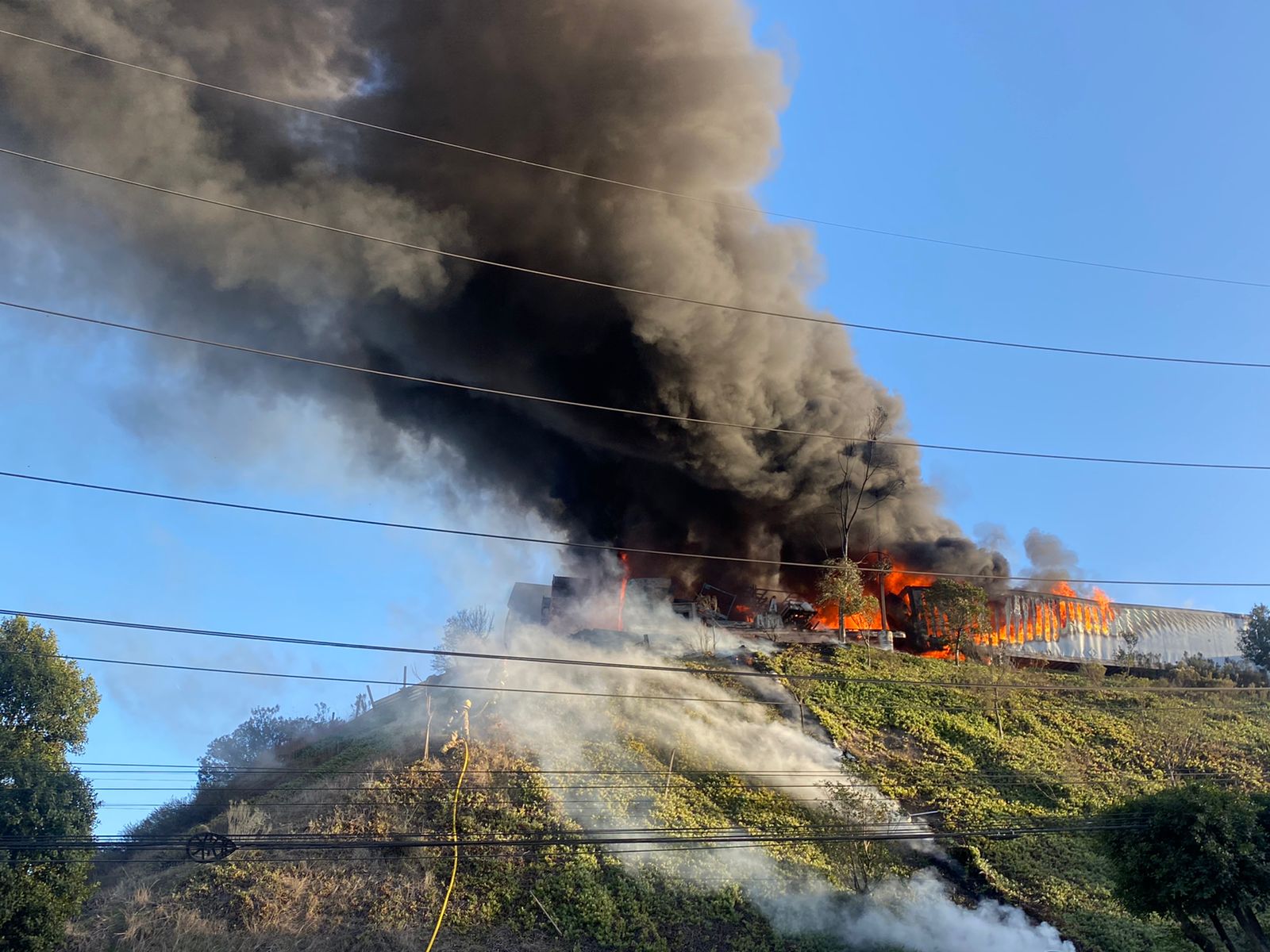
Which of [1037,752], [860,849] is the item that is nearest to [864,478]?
[1037,752]

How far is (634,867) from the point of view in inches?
868

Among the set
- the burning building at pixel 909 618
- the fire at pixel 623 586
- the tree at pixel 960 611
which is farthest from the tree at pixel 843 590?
the fire at pixel 623 586

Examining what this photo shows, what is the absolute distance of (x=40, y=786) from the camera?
18703 mm

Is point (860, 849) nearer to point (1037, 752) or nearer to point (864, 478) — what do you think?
point (1037, 752)

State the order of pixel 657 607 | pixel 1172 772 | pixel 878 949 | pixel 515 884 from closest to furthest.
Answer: pixel 878 949
pixel 515 884
pixel 1172 772
pixel 657 607

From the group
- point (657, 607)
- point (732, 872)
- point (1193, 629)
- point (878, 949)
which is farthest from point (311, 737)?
point (1193, 629)

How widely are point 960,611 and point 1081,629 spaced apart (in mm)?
8175

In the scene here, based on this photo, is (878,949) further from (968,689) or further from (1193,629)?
(1193,629)

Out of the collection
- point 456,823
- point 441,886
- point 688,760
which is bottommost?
point 441,886

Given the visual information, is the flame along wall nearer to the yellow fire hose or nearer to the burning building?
the burning building

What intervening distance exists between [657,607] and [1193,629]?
3014 centimetres

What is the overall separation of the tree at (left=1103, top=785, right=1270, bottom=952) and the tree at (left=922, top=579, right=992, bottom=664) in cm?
2316

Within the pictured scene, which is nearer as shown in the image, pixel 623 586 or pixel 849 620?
pixel 623 586

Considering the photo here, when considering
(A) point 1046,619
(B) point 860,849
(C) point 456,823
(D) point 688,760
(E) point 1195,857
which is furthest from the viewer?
(A) point 1046,619
